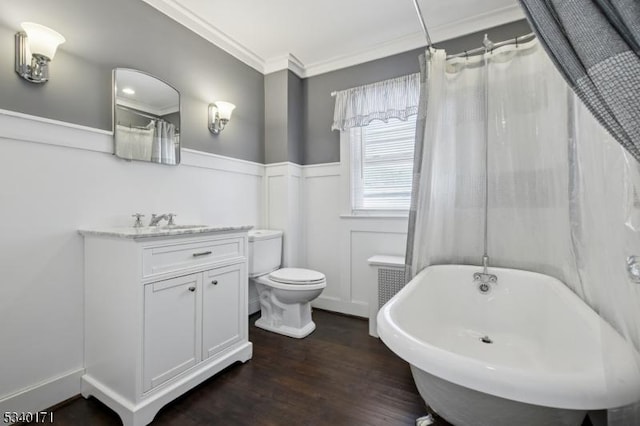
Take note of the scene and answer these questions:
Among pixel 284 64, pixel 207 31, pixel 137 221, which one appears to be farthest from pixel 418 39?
pixel 137 221

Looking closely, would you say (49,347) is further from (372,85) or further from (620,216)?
(372,85)

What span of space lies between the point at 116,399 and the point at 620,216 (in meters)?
2.08

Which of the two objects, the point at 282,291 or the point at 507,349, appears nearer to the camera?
the point at 507,349

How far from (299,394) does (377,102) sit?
7.64 feet

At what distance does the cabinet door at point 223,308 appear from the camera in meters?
1.65

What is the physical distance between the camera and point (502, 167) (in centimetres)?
184

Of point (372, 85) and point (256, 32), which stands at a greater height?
point (256, 32)

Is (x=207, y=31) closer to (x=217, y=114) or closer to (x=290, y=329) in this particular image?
(x=217, y=114)

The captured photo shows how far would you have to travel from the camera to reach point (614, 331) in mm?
726

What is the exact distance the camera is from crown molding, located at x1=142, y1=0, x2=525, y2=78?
2.12 m

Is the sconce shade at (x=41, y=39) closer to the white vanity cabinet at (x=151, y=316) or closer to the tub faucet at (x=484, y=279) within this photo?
the white vanity cabinet at (x=151, y=316)

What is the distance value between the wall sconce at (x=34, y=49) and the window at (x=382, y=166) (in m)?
2.13

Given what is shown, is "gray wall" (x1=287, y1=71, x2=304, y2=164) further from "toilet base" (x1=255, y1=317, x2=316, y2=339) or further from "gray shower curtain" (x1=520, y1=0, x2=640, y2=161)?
"gray shower curtain" (x1=520, y1=0, x2=640, y2=161)

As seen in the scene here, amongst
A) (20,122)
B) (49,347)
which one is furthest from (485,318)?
(20,122)
